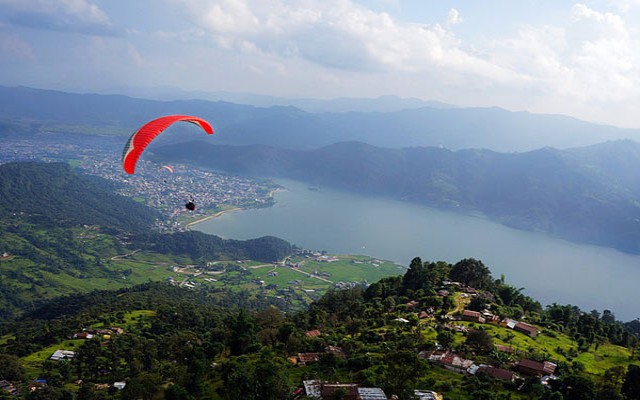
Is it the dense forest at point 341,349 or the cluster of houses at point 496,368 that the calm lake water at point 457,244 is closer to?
the dense forest at point 341,349

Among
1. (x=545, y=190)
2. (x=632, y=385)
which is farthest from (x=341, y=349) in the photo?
(x=545, y=190)

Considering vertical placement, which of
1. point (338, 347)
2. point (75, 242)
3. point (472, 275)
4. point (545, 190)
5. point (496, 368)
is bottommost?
point (75, 242)

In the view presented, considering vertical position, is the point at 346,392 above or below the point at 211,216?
above

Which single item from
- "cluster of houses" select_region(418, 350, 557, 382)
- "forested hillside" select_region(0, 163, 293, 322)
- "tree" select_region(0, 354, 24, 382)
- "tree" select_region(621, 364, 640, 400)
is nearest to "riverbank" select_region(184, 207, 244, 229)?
"forested hillside" select_region(0, 163, 293, 322)

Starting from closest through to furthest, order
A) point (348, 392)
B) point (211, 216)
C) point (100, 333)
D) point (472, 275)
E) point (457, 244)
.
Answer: point (348, 392) < point (100, 333) < point (472, 275) < point (457, 244) < point (211, 216)

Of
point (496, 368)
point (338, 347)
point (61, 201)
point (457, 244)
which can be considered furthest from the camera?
point (61, 201)

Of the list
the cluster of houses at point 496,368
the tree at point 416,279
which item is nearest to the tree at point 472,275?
the tree at point 416,279

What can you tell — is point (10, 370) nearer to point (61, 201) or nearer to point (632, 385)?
point (632, 385)

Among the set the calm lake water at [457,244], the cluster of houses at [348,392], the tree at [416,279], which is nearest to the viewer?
the cluster of houses at [348,392]
